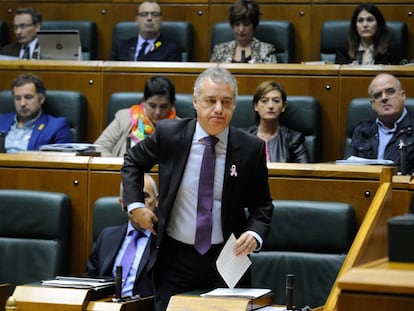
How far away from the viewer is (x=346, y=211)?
2.35 metres

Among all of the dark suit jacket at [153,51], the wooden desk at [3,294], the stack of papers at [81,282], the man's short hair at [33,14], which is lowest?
the wooden desk at [3,294]

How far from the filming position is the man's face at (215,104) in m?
2.02

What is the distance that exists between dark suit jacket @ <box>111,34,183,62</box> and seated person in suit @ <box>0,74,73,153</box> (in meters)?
0.62

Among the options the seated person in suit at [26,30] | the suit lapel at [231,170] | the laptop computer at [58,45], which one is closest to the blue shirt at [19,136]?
the laptop computer at [58,45]

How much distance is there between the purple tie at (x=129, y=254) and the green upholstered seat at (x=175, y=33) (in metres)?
1.66

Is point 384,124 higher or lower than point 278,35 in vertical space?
lower

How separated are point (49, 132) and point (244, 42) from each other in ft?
2.90

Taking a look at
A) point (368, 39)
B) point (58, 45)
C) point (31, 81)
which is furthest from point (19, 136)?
point (368, 39)

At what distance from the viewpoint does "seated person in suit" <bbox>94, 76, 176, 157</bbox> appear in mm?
3102

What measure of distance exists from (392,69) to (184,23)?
1.11 m

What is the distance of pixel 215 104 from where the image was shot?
6.64 ft

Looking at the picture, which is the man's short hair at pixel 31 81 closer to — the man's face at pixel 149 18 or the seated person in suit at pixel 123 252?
the man's face at pixel 149 18

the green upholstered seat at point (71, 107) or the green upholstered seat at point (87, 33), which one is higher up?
the green upholstered seat at point (87, 33)

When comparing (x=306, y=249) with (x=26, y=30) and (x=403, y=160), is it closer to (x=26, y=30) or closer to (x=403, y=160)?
(x=403, y=160)
